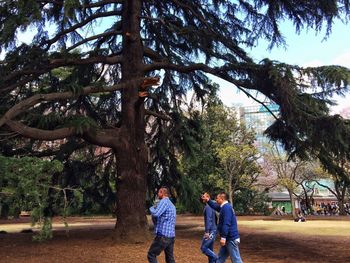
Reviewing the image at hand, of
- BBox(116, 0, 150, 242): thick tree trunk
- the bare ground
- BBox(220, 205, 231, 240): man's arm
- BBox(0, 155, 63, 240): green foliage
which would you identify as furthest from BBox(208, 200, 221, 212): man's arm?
BBox(116, 0, 150, 242): thick tree trunk

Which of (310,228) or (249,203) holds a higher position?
(249,203)

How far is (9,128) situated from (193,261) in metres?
5.41

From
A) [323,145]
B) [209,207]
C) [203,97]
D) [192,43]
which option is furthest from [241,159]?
[209,207]

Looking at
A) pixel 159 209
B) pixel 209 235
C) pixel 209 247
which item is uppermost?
pixel 159 209

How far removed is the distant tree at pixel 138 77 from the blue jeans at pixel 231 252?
14.9 feet

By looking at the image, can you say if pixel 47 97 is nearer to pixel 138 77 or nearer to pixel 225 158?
pixel 138 77

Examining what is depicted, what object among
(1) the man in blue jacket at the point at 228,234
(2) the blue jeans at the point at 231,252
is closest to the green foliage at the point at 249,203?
(2) the blue jeans at the point at 231,252

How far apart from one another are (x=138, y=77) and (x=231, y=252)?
8333mm

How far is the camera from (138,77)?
14.4 m

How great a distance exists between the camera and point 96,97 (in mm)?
18625

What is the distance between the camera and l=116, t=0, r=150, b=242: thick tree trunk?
13156 millimetres

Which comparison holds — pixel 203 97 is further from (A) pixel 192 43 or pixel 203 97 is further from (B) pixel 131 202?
(B) pixel 131 202

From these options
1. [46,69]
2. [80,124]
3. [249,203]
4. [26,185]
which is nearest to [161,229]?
[26,185]

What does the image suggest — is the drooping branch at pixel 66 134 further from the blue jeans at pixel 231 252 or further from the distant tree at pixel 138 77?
the blue jeans at pixel 231 252
